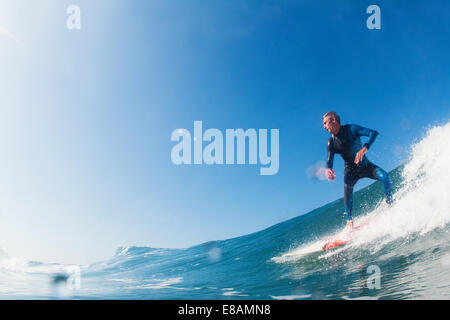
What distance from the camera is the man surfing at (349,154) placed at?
484cm

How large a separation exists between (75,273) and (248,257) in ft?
18.3

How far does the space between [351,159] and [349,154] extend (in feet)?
0.38

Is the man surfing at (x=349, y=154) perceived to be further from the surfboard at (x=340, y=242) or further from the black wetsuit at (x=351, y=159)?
the surfboard at (x=340, y=242)

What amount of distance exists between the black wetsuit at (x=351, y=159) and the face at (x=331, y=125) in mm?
90

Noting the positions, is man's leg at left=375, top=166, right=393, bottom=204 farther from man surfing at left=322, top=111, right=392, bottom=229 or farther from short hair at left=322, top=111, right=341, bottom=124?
short hair at left=322, top=111, right=341, bottom=124

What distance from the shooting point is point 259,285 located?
18.2 feet

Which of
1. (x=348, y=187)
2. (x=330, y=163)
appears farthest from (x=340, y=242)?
(x=330, y=163)

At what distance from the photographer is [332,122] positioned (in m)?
5.07

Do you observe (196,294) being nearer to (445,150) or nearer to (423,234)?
(423,234)

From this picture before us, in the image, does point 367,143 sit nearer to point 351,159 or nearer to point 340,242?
point 351,159

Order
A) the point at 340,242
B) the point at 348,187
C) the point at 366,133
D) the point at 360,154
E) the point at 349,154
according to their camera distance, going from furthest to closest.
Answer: the point at 340,242 → the point at 348,187 → the point at 349,154 → the point at 366,133 → the point at 360,154

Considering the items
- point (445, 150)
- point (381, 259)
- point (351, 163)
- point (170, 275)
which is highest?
point (445, 150)

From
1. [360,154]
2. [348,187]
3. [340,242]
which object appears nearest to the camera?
[360,154]
